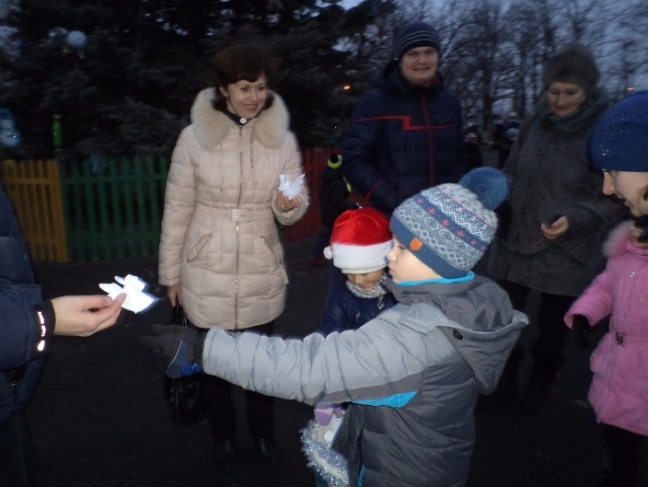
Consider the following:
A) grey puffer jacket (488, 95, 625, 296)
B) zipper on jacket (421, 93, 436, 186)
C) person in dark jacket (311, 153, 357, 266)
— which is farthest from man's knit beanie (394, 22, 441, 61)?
person in dark jacket (311, 153, 357, 266)

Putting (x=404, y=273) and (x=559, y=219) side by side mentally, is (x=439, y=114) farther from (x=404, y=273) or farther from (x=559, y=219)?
(x=404, y=273)

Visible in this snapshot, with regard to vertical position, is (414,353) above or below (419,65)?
below

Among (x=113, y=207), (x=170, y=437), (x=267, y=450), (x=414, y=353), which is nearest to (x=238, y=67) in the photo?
(x=414, y=353)

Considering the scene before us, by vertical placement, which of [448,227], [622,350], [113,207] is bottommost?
[113,207]

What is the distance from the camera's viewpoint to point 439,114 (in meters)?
3.11

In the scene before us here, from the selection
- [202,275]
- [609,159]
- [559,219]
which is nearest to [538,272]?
[559,219]

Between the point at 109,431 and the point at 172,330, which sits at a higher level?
the point at 172,330

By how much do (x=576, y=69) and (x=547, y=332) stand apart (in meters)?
1.54

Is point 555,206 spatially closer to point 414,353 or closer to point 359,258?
point 359,258

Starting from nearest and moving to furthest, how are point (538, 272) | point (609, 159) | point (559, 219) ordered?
point (609, 159)
point (559, 219)
point (538, 272)

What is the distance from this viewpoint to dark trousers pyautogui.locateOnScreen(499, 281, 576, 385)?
137 inches

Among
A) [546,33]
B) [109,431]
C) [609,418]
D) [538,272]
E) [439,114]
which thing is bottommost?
[109,431]

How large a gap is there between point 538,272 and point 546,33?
30894mm

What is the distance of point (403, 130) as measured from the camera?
3.04 meters
